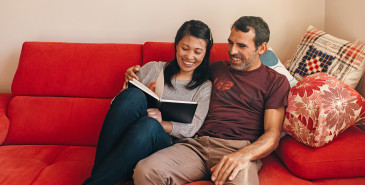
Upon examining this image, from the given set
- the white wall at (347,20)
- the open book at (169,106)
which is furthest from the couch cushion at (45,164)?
the white wall at (347,20)

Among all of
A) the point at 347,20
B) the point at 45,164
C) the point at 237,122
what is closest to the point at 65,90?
the point at 45,164

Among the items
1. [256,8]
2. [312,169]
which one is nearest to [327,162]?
[312,169]

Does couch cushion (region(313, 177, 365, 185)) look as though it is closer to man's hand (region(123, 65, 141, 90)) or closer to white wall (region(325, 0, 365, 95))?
white wall (region(325, 0, 365, 95))

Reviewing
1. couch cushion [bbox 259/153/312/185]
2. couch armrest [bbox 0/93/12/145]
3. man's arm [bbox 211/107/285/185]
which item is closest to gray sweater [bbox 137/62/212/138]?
man's arm [bbox 211/107/285/185]

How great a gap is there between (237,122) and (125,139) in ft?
1.88

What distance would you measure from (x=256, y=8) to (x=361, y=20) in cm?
63

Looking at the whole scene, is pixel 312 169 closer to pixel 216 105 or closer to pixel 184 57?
pixel 216 105

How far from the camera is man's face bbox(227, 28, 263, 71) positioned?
1544 millimetres

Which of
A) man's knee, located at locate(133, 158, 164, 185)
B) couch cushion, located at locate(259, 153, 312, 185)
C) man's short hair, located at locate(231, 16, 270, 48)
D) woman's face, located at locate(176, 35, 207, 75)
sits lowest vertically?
couch cushion, located at locate(259, 153, 312, 185)

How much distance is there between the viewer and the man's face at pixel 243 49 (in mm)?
1544

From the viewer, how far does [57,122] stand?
5.94 ft

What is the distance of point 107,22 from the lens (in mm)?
2125

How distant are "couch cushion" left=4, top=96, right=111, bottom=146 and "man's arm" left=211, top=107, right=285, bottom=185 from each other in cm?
83

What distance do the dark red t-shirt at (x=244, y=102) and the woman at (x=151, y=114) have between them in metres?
0.06
